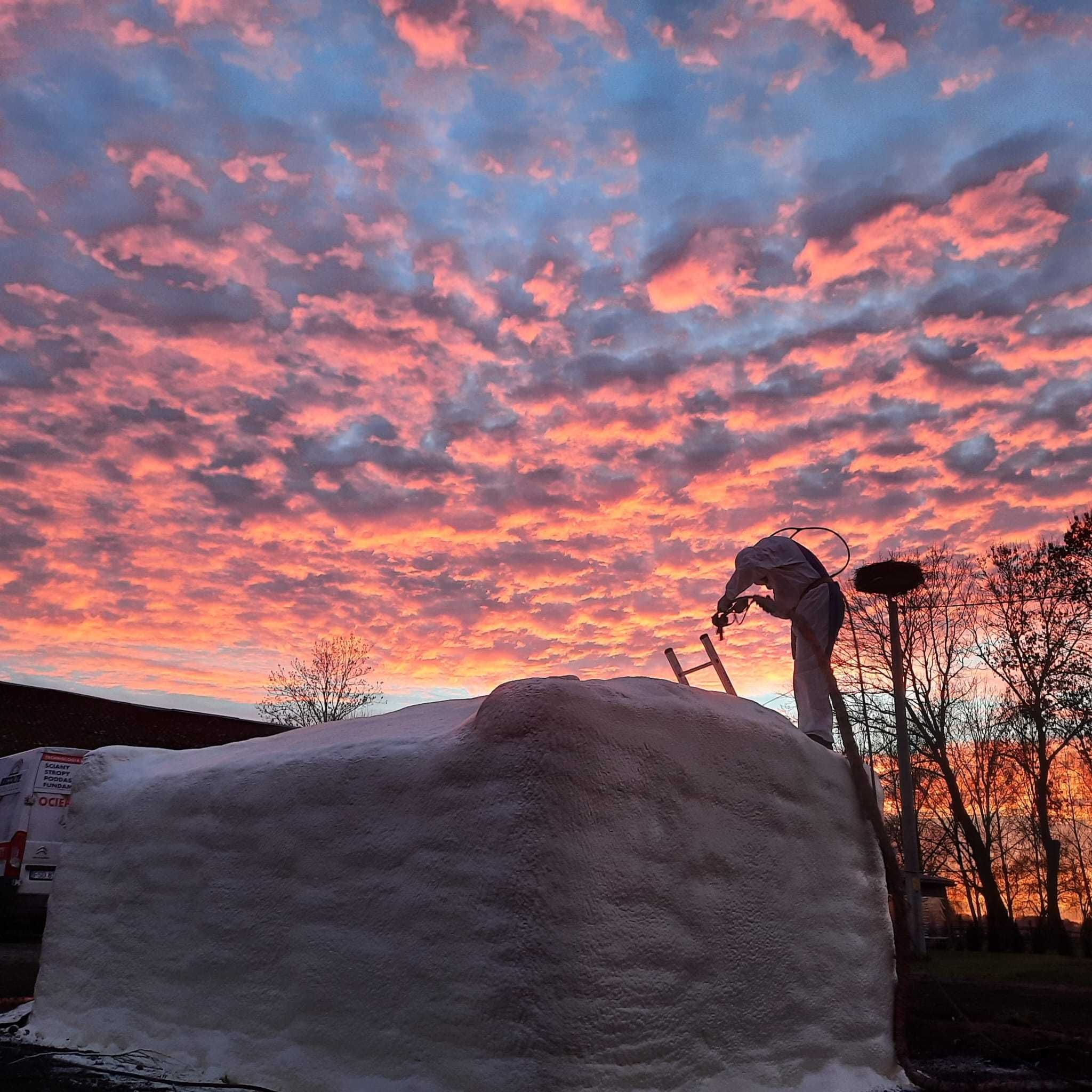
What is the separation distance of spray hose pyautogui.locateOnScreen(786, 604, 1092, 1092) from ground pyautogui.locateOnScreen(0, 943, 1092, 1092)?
0.22 meters

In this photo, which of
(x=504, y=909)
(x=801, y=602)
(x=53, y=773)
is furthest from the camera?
(x=53, y=773)

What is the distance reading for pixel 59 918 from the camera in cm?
482

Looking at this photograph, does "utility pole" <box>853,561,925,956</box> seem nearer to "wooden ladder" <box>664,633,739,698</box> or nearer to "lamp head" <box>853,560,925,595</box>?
"lamp head" <box>853,560,925,595</box>

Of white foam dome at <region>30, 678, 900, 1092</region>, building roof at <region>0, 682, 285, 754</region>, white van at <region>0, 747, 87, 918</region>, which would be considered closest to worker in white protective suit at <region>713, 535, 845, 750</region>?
white foam dome at <region>30, 678, 900, 1092</region>

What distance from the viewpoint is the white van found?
40.8ft

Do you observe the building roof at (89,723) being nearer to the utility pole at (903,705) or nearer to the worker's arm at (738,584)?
the utility pole at (903,705)

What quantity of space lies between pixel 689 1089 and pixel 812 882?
1127 mm

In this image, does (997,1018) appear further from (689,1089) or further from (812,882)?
(689,1089)

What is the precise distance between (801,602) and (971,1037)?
→ 2.85m

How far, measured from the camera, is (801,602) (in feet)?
17.7

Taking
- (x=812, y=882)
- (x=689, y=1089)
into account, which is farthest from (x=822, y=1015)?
(x=689, y=1089)

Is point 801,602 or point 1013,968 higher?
point 801,602

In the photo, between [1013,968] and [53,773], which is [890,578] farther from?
[53,773]

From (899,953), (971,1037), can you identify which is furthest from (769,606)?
(971,1037)
